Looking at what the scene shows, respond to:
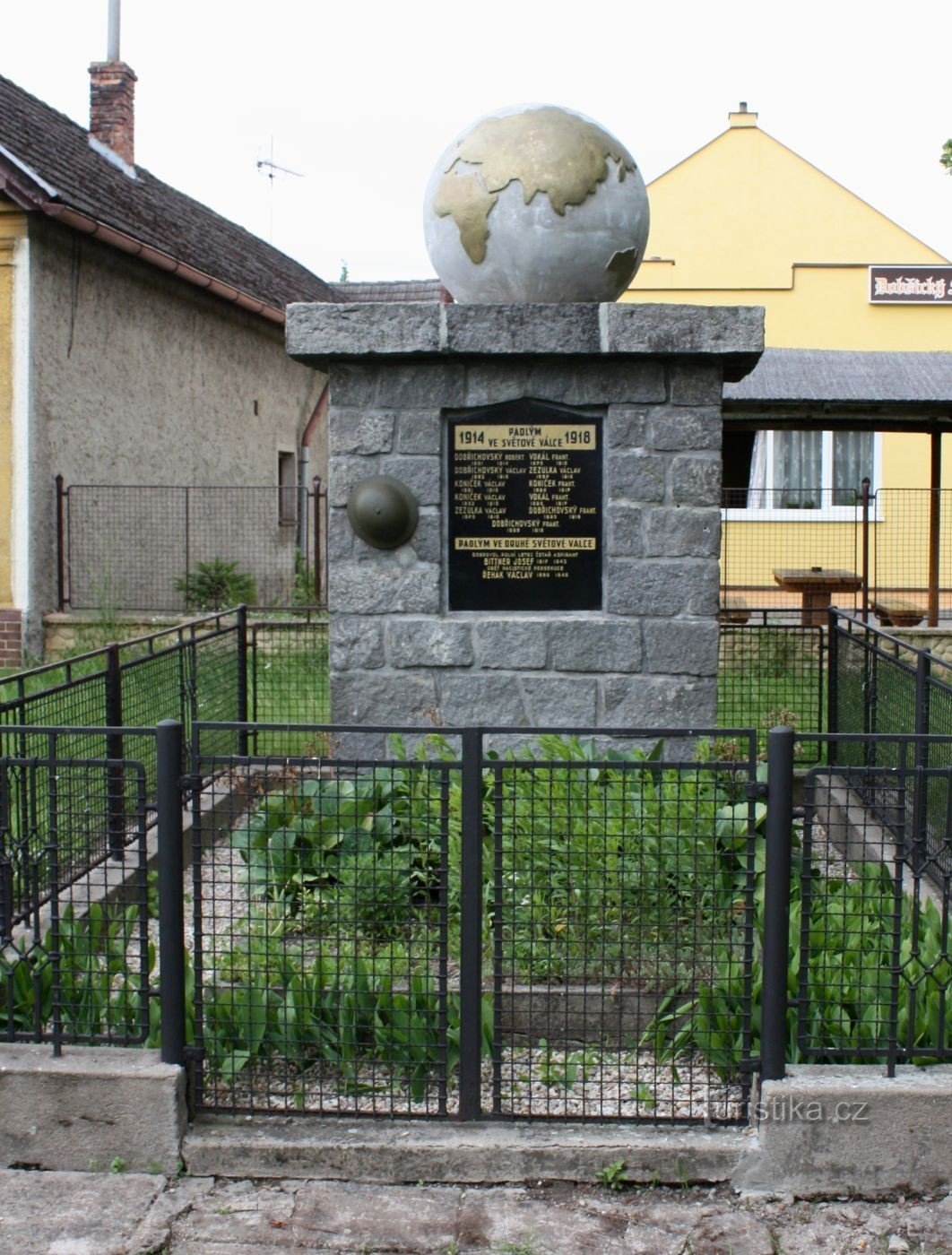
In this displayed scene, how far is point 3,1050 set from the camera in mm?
3594

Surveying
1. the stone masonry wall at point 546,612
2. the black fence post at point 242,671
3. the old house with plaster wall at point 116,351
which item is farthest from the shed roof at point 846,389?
the old house with plaster wall at point 116,351

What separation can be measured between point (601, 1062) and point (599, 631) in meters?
2.93

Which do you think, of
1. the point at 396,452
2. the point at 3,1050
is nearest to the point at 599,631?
the point at 396,452

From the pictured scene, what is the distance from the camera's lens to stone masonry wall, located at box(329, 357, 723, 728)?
19.9 feet

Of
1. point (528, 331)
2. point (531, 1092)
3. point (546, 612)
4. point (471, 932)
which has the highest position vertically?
point (528, 331)

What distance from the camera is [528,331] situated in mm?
5934

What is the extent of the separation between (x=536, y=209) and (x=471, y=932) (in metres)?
3.47

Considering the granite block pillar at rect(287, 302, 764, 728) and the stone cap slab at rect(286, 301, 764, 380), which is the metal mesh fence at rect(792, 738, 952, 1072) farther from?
the stone cap slab at rect(286, 301, 764, 380)

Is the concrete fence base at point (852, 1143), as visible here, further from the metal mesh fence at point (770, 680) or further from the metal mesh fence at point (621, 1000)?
the metal mesh fence at point (770, 680)

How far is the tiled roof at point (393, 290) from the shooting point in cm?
2645

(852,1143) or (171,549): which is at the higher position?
(171,549)

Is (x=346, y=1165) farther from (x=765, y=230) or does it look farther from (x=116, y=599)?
(x=765, y=230)

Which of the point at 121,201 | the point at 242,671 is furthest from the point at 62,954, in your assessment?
the point at 121,201

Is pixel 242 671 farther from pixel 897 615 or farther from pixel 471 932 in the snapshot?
pixel 897 615
